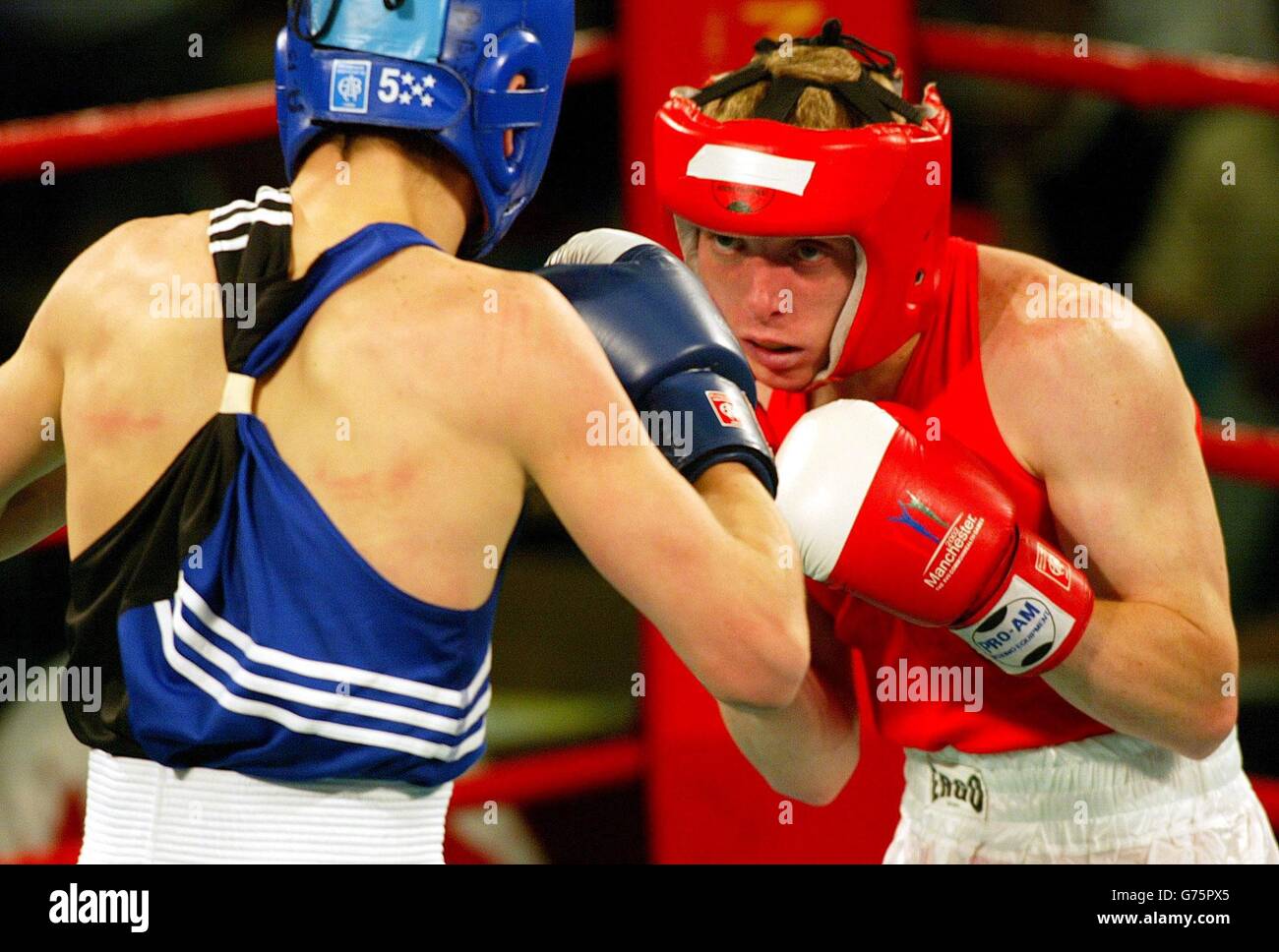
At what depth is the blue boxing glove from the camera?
1539 millimetres

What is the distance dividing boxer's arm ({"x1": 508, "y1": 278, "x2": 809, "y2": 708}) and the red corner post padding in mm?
1097

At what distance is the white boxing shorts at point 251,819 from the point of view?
1.45 meters

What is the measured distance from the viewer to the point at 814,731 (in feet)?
6.89

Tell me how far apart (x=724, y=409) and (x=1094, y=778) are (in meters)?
0.75

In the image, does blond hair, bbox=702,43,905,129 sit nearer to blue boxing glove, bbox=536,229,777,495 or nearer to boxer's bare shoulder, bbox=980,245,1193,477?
boxer's bare shoulder, bbox=980,245,1193,477

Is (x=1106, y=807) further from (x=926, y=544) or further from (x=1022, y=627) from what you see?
(x=926, y=544)

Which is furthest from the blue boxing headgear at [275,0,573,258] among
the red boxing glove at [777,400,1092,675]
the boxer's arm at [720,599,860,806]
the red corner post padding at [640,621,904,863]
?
the red corner post padding at [640,621,904,863]

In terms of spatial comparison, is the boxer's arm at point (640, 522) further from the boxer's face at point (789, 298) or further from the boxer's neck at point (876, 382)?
the boxer's neck at point (876, 382)

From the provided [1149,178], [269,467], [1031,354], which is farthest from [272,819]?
[1149,178]

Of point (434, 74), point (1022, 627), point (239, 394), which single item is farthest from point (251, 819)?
point (1022, 627)

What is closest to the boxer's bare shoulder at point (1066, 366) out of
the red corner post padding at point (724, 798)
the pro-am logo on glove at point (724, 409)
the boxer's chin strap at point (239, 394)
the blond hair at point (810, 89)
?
the blond hair at point (810, 89)

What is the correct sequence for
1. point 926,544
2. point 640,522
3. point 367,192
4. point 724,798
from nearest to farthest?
point 640,522 < point 367,192 < point 926,544 < point 724,798

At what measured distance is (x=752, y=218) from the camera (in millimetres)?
1879

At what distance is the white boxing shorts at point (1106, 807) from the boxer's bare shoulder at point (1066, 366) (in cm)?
35
